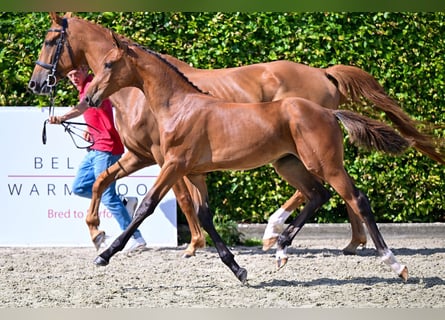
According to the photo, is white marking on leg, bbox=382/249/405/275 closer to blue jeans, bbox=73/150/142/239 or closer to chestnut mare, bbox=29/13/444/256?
chestnut mare, bbox=29/13/444/256

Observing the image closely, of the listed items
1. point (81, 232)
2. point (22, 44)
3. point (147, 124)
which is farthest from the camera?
point (22, 44)

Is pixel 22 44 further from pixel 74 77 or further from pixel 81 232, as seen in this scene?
pixel 81 232

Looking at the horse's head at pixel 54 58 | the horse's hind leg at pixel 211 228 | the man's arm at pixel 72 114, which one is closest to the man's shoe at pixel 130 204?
the man's arm at pixel 72 114

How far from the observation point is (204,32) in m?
8.10

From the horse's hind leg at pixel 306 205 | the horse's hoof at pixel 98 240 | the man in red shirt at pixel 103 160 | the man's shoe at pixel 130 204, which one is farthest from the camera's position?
the man's shoe at pixel 130 204

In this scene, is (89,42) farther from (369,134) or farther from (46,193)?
(369,134)

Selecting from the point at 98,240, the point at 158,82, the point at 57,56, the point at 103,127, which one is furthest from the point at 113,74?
the point at 98,240

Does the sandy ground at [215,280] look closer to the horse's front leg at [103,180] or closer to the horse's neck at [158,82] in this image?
the horse's front leg at [103,180]

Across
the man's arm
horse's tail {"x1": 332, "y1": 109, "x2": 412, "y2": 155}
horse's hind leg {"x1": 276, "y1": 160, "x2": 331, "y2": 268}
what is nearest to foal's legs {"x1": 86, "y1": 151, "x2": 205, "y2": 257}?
the man's arm

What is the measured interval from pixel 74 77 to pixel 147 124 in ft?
3.44

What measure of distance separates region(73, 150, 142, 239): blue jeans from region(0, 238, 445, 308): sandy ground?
0.37 meters

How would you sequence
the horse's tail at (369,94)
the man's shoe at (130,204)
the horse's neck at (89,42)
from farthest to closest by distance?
the man's shoe at (130,204) < the horse's tail at (369,94) < the horse's neck at (89,42)

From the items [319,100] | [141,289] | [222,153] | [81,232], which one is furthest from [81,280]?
[319,100]

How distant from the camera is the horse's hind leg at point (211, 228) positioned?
5.41m
